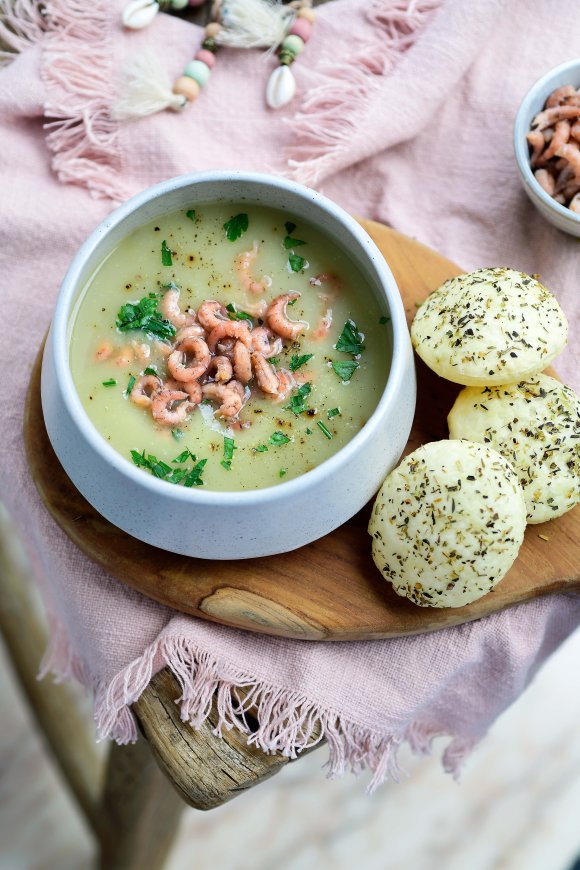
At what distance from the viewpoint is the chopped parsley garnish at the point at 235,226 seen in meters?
1.41

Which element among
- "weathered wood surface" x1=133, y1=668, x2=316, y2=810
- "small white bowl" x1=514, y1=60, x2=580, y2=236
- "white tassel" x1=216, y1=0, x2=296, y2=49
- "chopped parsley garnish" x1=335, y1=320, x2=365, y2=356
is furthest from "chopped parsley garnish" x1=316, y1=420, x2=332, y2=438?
"white tassel" x1=216, y1=0, x2=296, y2=49

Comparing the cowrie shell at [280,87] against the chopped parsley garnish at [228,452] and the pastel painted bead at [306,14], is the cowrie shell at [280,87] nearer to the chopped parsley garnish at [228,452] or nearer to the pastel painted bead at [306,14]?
the pastel painted bead at [306,14]

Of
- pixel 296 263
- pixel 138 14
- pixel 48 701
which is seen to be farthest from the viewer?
pixel 48 701

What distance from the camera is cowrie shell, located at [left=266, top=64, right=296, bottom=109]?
5.63 feet

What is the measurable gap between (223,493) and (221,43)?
95 cm

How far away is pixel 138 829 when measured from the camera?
2064 millimetres

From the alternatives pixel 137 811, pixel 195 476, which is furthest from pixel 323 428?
pixel 137 811

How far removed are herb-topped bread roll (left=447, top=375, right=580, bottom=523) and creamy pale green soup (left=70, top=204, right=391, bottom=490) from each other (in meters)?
0.15

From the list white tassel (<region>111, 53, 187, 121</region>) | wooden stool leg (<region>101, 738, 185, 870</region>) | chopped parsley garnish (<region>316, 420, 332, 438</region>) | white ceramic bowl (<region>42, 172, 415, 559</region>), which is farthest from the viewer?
wooden stool leg (<region>101, 738, 185, 870</region>)

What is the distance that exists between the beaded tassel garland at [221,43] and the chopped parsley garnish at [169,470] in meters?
0.71

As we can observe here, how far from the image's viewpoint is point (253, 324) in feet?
4.49

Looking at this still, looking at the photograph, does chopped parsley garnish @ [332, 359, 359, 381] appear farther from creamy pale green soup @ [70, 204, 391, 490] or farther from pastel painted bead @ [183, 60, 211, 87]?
pastel painted bead @ [183, 60, 211, 87]

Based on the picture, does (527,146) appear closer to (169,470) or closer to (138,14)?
(138,14)

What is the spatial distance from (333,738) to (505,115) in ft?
3.56
